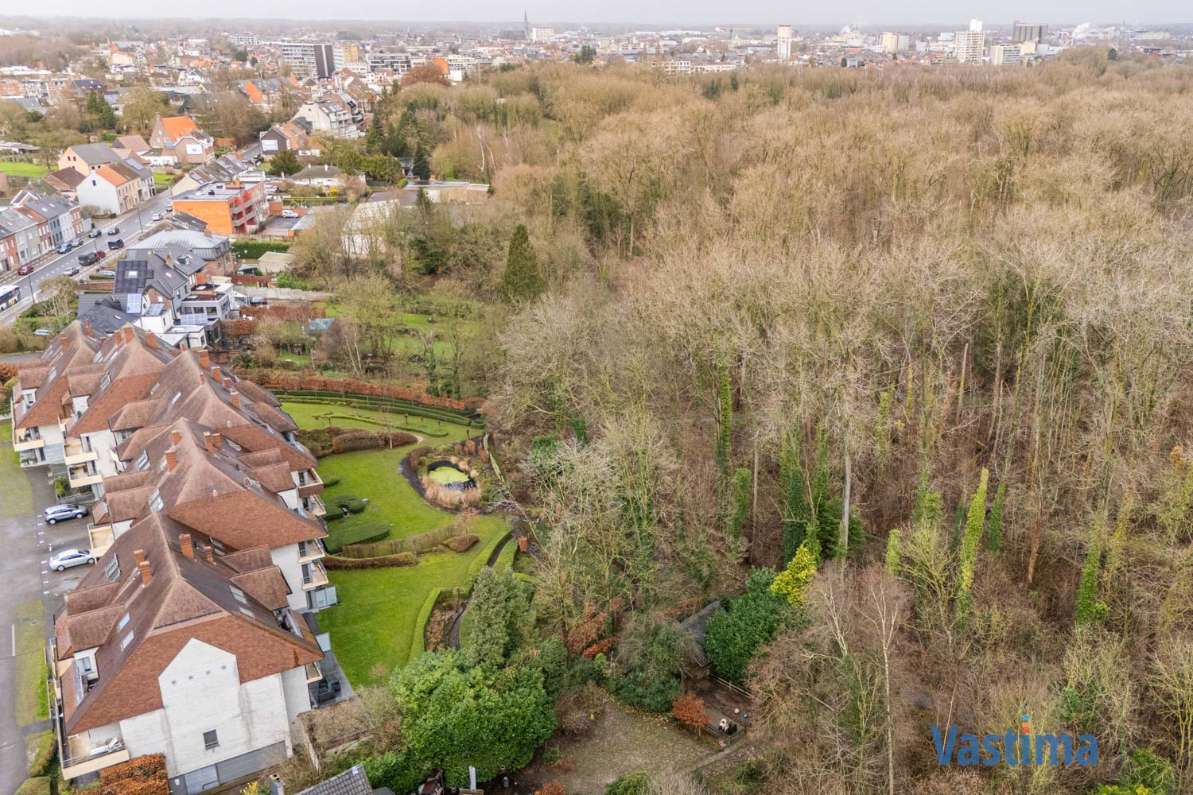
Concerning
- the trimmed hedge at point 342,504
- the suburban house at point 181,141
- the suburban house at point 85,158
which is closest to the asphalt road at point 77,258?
the suburban house at point 85,158

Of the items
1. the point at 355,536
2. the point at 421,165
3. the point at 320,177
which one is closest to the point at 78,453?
the point at 355,536

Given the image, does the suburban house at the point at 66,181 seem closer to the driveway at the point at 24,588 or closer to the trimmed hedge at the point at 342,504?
the driveway at the point at 24,588

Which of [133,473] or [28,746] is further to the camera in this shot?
[133,473]

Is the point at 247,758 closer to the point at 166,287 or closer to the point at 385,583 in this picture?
the point at 385,583

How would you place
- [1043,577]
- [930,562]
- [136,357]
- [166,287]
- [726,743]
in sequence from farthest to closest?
1. [166,287]
2. [136,357]
3. [1043,577]
4. [726,743]
5. [930,562]

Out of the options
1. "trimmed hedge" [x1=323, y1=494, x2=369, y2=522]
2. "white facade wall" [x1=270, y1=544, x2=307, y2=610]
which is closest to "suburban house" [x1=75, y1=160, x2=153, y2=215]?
"trimmed hedge" [x1=323, y1=494, x2=369, y2=522]

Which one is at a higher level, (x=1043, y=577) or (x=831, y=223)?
(x=831, y=223)

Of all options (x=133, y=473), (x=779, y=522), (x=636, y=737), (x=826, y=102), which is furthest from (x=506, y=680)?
(x=826, y=102)

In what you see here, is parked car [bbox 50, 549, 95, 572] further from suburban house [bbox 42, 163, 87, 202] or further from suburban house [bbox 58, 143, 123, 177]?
suburban house [bbox 58, 143, 123, 177]
